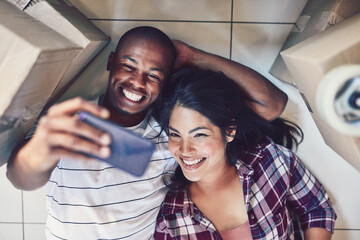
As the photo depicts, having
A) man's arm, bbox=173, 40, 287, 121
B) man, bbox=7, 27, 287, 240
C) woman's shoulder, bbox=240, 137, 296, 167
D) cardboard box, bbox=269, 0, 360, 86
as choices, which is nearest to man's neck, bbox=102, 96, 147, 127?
man, bbox=7, 27, 287, 240

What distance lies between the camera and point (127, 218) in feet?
3.85

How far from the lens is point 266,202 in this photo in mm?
1247

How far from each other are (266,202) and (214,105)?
0.45 m

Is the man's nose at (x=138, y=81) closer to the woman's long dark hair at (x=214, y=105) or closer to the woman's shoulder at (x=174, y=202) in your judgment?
the woman's long dark hair at (x=214, y=105)

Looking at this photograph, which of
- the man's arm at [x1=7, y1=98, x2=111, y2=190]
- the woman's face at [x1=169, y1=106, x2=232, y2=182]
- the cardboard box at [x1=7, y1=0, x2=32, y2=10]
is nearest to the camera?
the man's arm at [x1=7, y1=98, x2=111, y2=190]

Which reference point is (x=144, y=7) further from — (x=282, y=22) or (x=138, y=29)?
(x=282, y=22)

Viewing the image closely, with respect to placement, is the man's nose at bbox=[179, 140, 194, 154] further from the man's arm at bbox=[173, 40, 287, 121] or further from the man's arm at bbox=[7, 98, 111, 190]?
the man's arm at bbox=[7, 98, 111, 190]

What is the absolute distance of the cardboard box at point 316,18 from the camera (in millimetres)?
910

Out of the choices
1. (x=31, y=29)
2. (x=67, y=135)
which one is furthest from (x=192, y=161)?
(x=31, y=29)

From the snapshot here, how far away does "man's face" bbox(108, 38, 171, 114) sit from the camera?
3.69 ft

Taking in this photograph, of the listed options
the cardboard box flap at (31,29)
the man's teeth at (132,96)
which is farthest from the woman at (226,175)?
the cardboard box flap at (31,29)

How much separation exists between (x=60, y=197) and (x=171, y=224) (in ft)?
1.44

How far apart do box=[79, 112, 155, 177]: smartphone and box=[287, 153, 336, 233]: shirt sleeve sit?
769 millimetres

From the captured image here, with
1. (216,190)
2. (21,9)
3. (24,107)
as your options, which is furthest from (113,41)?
(216,190)
